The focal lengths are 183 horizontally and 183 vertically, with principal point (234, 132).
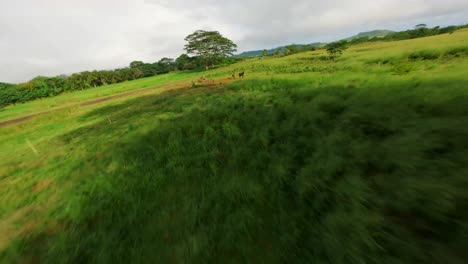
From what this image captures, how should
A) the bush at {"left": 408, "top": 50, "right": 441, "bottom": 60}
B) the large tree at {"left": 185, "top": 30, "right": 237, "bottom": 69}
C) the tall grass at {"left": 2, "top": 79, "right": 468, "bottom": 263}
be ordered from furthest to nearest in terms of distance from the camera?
the large tree at {"left": 185, "top": 30, "right": 237, "bottom": 69} → the bush at {"left": 408, "top": 50, "right": 441, "bottom": 60} → the tall grass at {"left": 2, "top": 79, "right": 468, "bottom": 263}

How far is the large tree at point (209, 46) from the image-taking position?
51.4m

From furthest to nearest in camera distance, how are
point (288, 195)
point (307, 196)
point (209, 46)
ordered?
point (209, 46) → point (288, 195) → point (307, 196)

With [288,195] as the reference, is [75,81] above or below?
above

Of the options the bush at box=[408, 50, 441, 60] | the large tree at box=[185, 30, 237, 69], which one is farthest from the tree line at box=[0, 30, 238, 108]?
the bush at box=[408, 50, 441, 60]

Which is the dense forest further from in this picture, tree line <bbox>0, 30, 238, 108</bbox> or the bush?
the bush

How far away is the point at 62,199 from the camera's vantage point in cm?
363

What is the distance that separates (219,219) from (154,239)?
0.82m

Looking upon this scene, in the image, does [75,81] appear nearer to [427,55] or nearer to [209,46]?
[209,46]

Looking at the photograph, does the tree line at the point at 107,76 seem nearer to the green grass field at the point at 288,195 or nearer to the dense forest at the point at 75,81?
the dense forest at the point at 75,81

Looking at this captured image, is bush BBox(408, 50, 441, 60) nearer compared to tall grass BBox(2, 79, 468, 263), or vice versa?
tall grass BBox(2, 79, 468, 263)

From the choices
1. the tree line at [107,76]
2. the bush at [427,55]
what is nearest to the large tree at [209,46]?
the tree line at [107,76]

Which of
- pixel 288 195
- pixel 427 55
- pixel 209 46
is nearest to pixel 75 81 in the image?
pixel 209 46

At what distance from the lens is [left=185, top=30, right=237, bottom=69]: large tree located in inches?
2023

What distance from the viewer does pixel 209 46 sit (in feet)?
170
